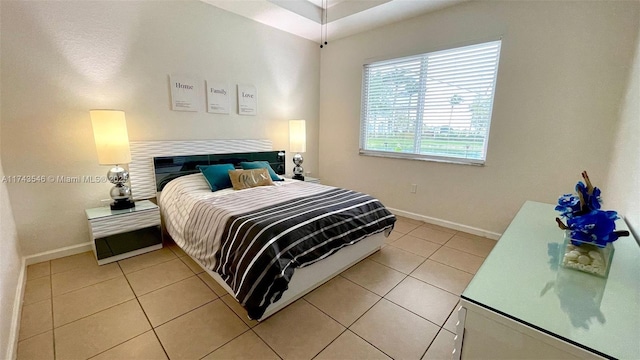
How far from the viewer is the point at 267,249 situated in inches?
64.3

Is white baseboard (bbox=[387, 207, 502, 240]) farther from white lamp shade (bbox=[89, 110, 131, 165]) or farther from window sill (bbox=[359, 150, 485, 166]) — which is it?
white lamp shade (bbox=[89, 110, 131, 165])

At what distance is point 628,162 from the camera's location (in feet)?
5.42

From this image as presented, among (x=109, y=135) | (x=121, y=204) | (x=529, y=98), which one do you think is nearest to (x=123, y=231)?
(x=121, y=204)

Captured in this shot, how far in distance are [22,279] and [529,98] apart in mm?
4747

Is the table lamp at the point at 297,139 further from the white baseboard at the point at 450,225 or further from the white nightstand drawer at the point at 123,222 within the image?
the white nightstand drawer at the point at 123,222

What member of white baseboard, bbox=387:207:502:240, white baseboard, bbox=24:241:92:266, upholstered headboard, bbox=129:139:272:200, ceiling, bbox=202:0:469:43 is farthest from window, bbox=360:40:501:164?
white baseboard, bbox=24:241:92:266

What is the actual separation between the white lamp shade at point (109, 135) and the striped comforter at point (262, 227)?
0.60 meters

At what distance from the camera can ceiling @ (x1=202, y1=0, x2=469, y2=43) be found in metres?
2.95

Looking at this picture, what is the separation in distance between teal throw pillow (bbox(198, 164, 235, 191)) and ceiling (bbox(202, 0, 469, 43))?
6.23 feet

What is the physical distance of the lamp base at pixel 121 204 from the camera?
2.50m

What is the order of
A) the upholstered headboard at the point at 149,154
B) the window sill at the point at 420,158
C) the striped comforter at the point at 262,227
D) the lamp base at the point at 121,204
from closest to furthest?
1. the striped comforter at the point at 262,227
2. the lamp base at the point at 121,204
3. the upholstered headboard at the point at 149,154
4. the window sill at the point at 420,158

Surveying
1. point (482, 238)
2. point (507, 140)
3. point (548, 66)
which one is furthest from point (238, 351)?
point (548, 66)

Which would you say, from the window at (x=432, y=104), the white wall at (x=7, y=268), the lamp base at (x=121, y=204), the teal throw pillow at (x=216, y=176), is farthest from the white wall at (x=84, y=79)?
the window at (x=432, y=104)

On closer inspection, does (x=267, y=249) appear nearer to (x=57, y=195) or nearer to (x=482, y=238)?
(x=57, y=195)
